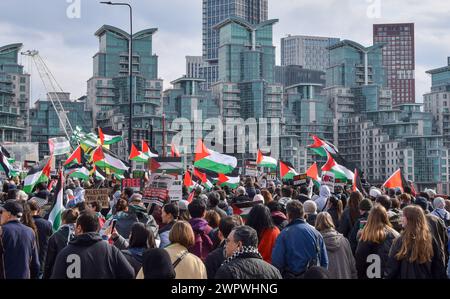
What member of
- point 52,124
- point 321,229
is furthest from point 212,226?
point 52,124

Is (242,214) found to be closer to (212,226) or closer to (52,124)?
(212,226)

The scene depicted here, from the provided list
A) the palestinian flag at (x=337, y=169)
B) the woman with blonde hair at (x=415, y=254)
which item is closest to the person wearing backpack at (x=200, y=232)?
the woman with blonde hair at (x=415, y=254)

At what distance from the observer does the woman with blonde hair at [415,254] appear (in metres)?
8.27

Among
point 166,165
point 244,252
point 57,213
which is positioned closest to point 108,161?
point 166,165

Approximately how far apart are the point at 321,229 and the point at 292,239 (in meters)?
0.88

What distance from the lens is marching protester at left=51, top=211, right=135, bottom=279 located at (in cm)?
761

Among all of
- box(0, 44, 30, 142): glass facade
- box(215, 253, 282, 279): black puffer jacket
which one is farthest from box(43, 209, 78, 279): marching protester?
box(0, 44, 30, 142): glass facade

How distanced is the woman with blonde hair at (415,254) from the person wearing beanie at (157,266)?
2729 millimetres

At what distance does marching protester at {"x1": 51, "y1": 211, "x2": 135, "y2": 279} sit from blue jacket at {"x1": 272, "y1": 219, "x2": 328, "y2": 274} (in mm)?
1856

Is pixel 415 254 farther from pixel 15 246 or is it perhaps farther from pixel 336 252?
pixel 15 246

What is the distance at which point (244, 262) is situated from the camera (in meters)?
6.66

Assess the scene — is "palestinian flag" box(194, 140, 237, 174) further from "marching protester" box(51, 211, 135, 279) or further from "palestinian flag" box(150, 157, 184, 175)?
"marching protester" box(51, 211, 135, 279)

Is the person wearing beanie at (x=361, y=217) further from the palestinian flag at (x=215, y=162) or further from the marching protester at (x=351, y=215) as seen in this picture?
the palestinian flag at (x=215, y=162)
